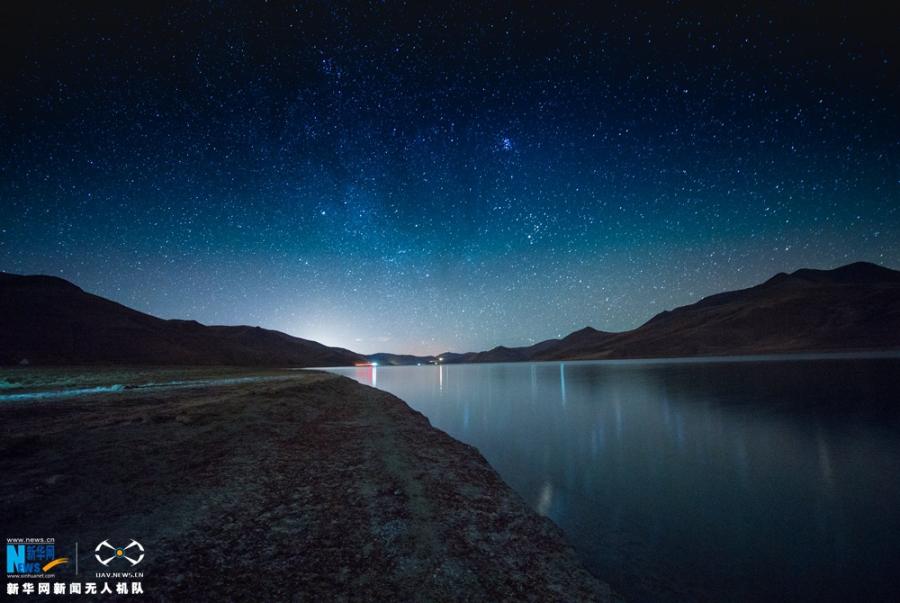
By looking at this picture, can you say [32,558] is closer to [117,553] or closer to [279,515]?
[117,553]

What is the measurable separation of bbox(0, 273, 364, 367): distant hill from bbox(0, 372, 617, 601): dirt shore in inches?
4326

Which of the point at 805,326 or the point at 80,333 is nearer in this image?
the point at 80,333

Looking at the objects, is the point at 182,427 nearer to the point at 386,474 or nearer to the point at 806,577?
the point at 386,474

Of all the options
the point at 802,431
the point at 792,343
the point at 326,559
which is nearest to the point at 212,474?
the point at 326,559

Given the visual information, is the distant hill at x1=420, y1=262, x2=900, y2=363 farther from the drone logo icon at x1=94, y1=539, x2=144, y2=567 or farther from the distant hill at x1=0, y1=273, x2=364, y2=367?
the distant hill at x1=0, y1=273, x2=364, y2=367

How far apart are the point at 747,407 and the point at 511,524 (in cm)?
2363

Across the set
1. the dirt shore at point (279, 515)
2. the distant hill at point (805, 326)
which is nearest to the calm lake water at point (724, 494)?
the dirt shore at point (279, 515)

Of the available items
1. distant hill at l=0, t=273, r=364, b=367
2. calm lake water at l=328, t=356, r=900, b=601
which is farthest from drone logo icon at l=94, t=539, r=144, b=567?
distant hill at l=0, t=273, r=364, b=367

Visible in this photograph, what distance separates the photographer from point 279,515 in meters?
6.53

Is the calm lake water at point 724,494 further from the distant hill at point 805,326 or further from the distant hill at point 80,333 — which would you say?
the distant hill at point 805,326

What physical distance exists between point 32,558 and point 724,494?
14.2 metres

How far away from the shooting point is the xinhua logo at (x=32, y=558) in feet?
15.3

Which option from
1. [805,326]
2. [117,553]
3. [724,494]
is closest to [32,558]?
[117,553]

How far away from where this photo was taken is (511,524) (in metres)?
7.12
